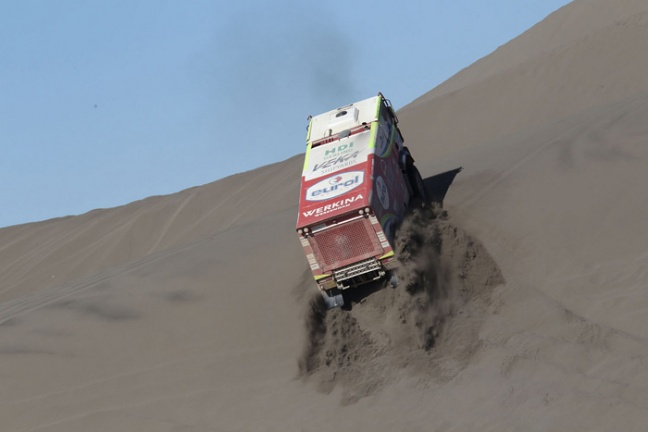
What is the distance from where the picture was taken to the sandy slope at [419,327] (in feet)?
43.8

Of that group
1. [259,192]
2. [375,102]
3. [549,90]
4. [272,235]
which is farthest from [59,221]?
[375,102]

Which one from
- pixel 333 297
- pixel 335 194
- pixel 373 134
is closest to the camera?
pixel 335 194

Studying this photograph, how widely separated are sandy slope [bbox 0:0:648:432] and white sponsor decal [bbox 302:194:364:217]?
141cm

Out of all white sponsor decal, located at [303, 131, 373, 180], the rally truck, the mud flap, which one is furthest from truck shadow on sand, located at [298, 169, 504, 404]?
white sponsor decal, located at [303, 131, 373, 180]

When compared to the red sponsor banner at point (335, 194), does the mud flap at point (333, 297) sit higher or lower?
lower

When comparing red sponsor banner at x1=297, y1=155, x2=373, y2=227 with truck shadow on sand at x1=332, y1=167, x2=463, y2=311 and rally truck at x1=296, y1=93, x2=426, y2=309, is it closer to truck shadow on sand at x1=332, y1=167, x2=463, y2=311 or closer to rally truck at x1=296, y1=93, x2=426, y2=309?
rally truck at x1=296, y1=93, x2=426, y2=309

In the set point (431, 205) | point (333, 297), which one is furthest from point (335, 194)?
point (431, 205)

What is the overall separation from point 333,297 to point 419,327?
4.72 feet

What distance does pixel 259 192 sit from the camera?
38.7 metres

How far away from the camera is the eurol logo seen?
15336 mm

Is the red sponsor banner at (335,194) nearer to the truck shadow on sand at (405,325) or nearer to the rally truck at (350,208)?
the rally truck at (350,208)

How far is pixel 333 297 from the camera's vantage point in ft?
50.9

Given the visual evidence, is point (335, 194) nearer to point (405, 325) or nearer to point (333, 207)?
point (333, 207)

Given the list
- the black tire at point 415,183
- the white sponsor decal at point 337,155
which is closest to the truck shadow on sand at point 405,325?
the white sponsor decal at point 337,155
